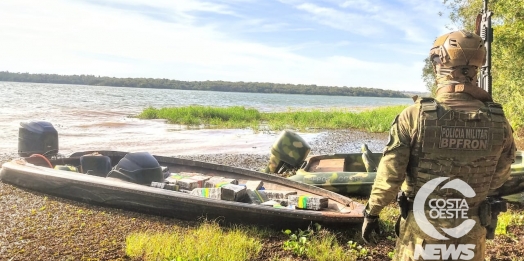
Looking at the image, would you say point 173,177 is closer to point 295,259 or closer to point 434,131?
point 295,259

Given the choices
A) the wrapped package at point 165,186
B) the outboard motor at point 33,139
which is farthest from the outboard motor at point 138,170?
the outboard motor at point 33,139

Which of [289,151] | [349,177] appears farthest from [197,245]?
[289,151]

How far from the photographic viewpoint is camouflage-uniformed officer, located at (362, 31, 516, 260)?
2697mm

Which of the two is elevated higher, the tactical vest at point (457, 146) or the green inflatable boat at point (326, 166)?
the tactical vest at point (457, 146)

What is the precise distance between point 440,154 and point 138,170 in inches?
210

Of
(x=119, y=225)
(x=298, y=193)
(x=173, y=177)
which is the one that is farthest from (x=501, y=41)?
(x=119, y=225)

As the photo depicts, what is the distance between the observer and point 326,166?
9695 millimetres

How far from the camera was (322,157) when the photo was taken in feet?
32.6

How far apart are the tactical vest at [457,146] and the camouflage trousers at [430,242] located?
0.19 metres

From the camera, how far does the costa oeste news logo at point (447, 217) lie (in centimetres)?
276

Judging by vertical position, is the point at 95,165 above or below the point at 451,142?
below

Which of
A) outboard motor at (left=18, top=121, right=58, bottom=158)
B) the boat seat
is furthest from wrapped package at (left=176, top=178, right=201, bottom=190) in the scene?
outboard motor at (left=18, top=121, right=58, bottom=158)

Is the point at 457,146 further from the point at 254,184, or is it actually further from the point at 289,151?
the point at 289,151

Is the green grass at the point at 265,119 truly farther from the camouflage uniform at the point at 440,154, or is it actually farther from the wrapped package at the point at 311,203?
the camouflage uniform at the point at 440,154
